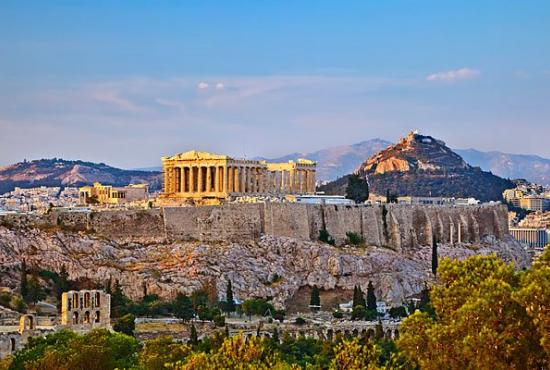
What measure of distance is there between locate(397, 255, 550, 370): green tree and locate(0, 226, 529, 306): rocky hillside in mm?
32236

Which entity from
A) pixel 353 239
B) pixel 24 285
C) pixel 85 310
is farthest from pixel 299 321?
pixel 353 239

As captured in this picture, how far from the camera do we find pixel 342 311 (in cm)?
5891

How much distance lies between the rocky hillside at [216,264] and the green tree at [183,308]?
2944mm

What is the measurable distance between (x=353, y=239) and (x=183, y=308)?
69.9 ft

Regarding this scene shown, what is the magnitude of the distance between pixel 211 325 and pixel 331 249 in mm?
17630

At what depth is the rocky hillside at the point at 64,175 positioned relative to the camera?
172875 millimetres

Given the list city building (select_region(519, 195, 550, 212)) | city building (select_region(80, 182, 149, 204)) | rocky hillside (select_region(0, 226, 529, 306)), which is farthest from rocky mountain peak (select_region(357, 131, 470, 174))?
rocky hillside (select_region(0, 226, 529, 306))

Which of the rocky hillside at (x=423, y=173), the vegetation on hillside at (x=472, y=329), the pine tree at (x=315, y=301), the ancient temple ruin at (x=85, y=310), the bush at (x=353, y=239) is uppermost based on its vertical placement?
the rocky hillside at (x=423, y=173)

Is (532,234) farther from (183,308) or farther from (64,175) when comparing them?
(183,308)

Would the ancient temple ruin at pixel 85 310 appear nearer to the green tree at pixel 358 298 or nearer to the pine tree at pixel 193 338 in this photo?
the pine tree at pixel 193 338

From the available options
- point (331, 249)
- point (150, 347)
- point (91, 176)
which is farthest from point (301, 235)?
point (91, 176)

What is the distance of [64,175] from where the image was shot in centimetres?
17912

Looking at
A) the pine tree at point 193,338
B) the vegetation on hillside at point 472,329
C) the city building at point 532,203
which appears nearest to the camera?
the vegetation on hillside at point 472,329

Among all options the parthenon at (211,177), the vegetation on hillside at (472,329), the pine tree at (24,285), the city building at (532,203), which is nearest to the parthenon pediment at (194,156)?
the parthenon at (211,177)
